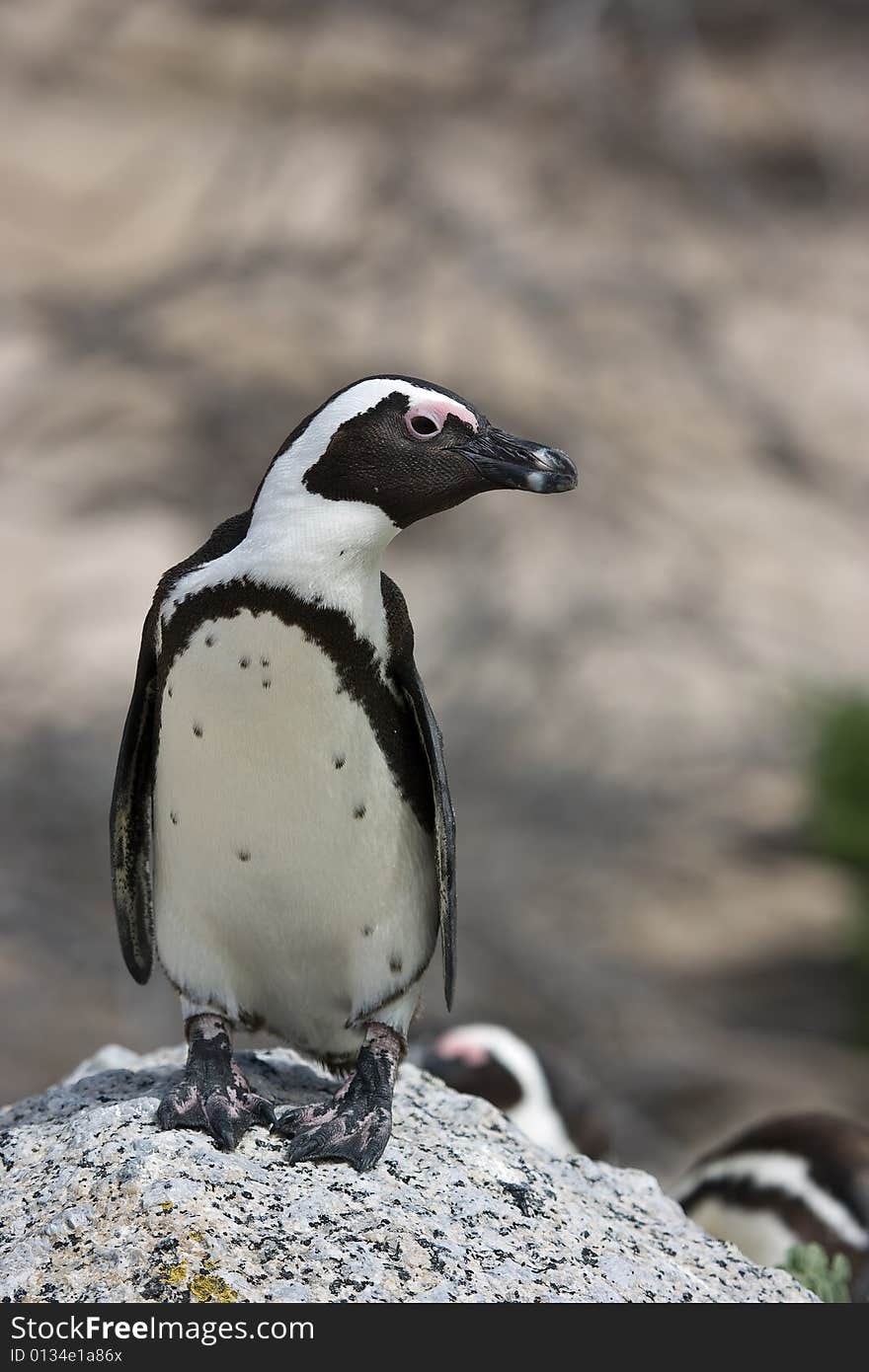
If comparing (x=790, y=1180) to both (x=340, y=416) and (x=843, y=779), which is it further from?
(x=843, y=779)

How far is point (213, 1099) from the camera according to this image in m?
1.84

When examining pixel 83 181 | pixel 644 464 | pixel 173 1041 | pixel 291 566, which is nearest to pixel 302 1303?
pixel 291 566

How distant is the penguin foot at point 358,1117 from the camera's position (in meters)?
1.81

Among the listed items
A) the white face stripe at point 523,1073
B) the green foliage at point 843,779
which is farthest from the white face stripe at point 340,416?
the green foliage at point 843,779

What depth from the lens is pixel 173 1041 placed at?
5.37 m

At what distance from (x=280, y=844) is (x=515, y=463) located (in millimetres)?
523

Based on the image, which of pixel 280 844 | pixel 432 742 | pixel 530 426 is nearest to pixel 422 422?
pixel 432 742

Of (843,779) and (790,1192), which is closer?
(790,1192)

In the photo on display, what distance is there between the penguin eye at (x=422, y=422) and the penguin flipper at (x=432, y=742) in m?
0.21

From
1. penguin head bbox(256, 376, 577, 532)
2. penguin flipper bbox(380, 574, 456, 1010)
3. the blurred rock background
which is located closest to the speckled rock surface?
penguin flipper bbox(380, 574, 456, 1010)

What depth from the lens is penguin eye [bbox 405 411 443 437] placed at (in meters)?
1.85

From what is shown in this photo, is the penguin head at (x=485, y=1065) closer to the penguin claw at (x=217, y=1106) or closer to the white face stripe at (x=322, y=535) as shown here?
the penguin claw at (x=217, y=1106)

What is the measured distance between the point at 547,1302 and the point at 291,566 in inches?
32.7
